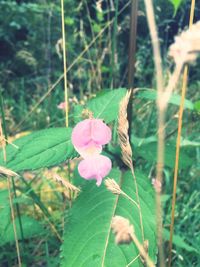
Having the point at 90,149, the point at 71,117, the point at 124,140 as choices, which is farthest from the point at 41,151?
the point at 71,117

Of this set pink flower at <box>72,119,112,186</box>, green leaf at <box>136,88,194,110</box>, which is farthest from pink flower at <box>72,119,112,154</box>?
green leaf at <box>136,88,194,110</box>

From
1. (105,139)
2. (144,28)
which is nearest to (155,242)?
(105,139)

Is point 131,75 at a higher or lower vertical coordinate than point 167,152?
higher

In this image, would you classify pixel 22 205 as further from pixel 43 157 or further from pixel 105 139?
pixel 105 139

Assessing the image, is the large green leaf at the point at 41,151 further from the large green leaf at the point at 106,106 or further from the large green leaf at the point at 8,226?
the large green leaf at the point at 8,226

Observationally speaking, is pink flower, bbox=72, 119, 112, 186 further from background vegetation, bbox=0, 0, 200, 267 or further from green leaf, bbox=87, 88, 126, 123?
green leaf, bbox=87, 88, 126, 123

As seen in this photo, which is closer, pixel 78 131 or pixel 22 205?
pixel 78 131

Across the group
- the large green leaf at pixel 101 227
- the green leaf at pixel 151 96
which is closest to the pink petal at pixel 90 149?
the large green leaf at pixel 101 227
